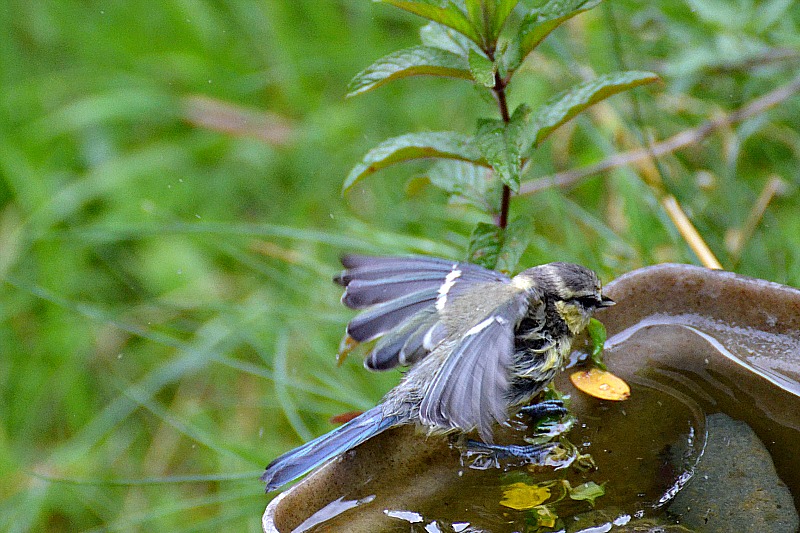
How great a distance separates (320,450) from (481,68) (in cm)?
82

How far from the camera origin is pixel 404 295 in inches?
82.0

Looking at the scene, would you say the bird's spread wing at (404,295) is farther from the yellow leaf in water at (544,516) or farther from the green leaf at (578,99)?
the yellow leaf in water at (544,516)

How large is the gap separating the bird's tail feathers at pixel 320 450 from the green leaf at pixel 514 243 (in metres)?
0.50

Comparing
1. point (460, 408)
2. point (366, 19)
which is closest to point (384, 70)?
point (460, 408)

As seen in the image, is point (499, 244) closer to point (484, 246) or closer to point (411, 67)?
point (484, 246)

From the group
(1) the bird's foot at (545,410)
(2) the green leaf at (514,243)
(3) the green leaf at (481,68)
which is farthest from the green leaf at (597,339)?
(3) the green leaf at (481,68)

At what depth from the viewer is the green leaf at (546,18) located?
1.89 meters

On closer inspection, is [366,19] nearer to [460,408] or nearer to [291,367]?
[291,367]

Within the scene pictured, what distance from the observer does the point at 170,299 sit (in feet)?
13.8

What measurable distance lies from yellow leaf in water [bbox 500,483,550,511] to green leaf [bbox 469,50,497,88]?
30.2 inches

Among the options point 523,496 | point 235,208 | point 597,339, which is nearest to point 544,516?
point 523,496

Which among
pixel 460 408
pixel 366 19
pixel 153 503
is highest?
pixel 366 19

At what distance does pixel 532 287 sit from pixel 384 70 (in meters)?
0.57

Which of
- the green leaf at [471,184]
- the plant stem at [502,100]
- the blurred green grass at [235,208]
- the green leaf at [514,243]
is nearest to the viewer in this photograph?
the plant stem at [502,100]
